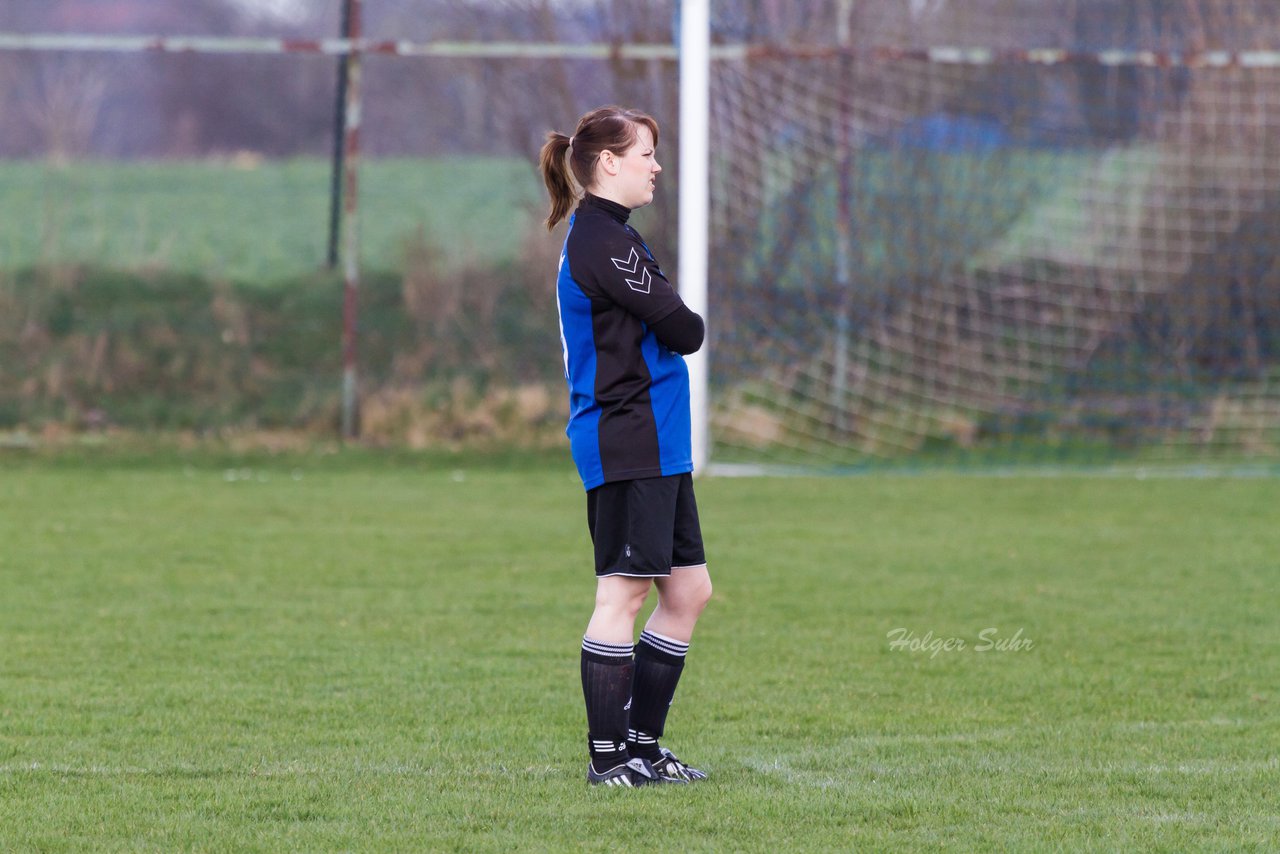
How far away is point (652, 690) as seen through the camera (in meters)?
4.15

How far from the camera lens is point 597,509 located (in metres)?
4.08

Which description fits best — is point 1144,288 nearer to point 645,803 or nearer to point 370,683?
point 370,683

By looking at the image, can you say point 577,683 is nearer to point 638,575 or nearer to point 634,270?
point 638,575

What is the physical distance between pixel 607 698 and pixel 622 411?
0.70 m

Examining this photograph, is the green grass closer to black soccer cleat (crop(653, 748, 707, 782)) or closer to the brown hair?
the brown hair

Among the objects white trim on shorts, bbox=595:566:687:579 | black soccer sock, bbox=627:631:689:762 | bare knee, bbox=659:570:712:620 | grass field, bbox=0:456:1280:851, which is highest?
white trim on shorts, bbox=595:566:687:579

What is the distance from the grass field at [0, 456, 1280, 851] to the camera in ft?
12.3

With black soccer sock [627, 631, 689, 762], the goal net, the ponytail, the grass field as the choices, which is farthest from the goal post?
black soccer sock [627, 631, 689, 762]

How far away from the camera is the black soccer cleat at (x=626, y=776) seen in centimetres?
401

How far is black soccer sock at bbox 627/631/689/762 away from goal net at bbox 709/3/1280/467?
764 cm

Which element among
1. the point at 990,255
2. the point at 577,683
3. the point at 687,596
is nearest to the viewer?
the point at 687,596

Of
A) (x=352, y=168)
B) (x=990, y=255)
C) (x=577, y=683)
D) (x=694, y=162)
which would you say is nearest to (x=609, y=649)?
(x=577, y=683)

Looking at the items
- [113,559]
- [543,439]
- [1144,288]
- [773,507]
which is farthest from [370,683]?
[1144,288]

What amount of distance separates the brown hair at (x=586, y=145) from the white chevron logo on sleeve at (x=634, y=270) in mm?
259
